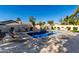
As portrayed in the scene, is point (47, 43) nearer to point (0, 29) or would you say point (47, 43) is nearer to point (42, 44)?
point (42, 44)

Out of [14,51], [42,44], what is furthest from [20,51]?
[42,44]

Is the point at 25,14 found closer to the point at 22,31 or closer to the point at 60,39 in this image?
the point at 22,31

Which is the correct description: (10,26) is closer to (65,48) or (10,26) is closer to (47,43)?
(47,43)

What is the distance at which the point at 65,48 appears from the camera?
4492 mm

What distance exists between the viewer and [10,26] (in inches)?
176

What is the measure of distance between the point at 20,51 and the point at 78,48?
98 centimetres

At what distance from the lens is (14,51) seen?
4.46m

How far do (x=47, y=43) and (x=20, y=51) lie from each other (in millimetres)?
479

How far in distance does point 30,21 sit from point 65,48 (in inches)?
29.6

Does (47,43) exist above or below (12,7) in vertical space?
below
